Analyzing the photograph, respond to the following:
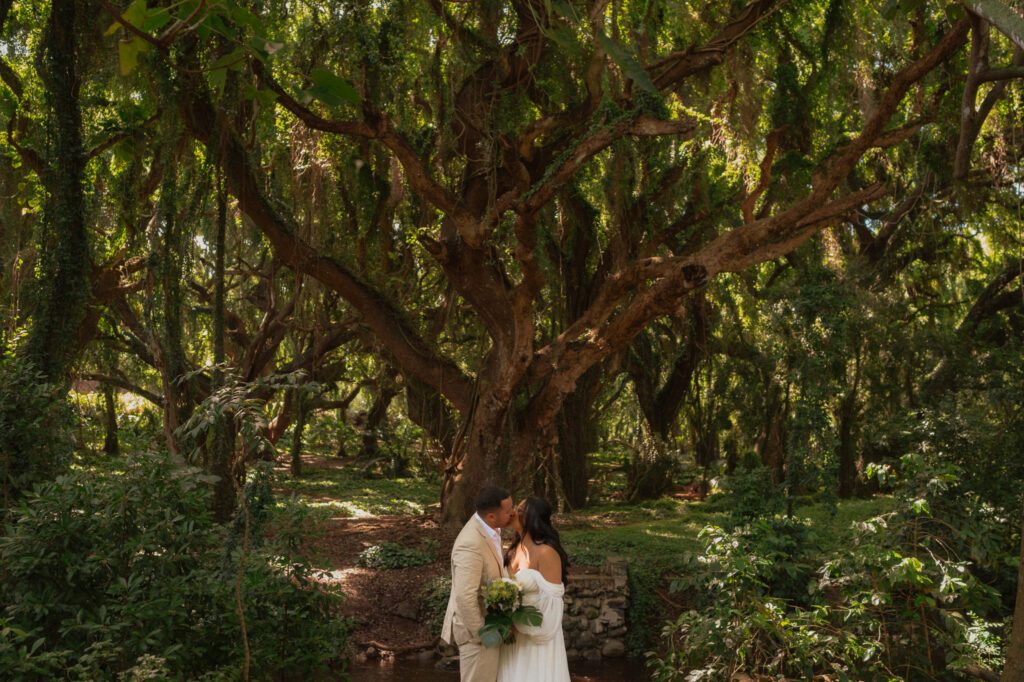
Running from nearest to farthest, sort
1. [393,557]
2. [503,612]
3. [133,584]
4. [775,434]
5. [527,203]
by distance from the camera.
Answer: [133,584]
[503,612]
[527,203]
[393,557]
[775,434]

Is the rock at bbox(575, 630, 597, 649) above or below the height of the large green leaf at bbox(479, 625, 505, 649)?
below

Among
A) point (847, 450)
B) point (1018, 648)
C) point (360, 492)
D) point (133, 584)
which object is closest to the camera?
point (1018, 648)

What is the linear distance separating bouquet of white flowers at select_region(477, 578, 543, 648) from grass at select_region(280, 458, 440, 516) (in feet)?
27.6

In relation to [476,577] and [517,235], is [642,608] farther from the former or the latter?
[476,577]

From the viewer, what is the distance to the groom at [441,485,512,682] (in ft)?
15.8

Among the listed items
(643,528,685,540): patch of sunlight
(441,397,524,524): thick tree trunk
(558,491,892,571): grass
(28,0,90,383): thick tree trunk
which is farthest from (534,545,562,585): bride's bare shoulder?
(643,528,685,540): patch of sunlight

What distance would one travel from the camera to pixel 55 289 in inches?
278

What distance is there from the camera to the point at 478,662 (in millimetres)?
4918

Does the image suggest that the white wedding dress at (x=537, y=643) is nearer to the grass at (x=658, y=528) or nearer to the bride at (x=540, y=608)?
the bride at (x=540, y=608)

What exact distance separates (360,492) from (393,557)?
7473 millimetres

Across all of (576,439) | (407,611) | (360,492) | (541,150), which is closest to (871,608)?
(407,611)

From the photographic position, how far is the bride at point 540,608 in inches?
194

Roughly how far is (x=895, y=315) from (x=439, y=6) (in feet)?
29.7

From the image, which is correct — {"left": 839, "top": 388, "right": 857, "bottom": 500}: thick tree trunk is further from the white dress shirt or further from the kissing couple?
the white dress shirt
